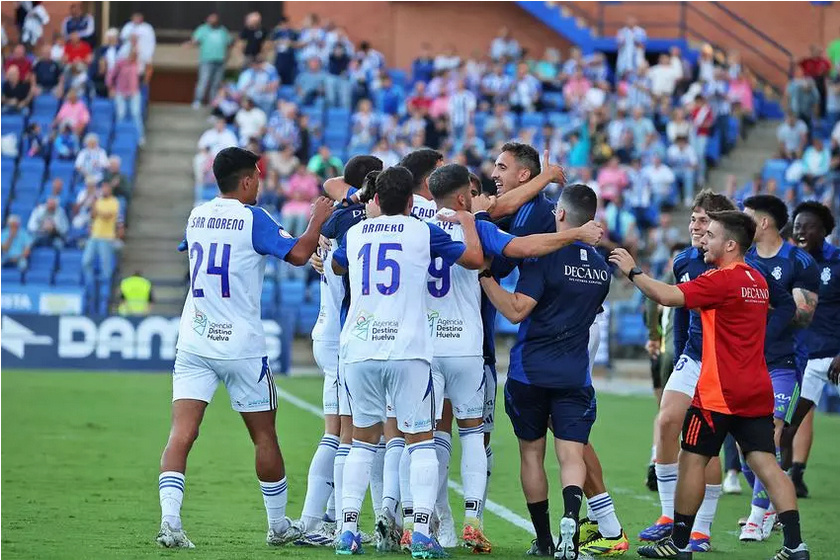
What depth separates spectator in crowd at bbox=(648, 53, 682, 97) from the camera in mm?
32603

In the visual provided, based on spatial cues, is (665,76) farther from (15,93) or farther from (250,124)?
(15,93)

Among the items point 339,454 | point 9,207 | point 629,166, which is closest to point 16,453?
point 339,454

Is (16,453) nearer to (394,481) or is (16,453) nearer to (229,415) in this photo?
(229,415)

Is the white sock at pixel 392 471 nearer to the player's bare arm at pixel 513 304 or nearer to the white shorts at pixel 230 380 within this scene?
the white shorts at pixel 230 380

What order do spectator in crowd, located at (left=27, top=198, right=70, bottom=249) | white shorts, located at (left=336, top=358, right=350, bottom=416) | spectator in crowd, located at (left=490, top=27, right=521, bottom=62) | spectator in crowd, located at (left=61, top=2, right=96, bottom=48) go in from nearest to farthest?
1. white shorts, located at (left=336, top=358, right=350, bottom=416)
2. spectator in crowd, located at (left=27, top=198, right=70, bottom=249)
3. spectator in crowd, located at (left=61, top=2, right=96, bottom=48)
4. spectator in crowd, located at (left=490, top=27, right=521, bottom=62)

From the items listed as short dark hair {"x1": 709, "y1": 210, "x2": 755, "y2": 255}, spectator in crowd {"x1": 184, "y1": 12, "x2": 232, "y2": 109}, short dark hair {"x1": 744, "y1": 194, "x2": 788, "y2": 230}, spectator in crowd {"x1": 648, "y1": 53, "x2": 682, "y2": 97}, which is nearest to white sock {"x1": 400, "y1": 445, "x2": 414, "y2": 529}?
short dark hair {"x1": 709, "y1": 210, "x2": 755, "y2": 255}

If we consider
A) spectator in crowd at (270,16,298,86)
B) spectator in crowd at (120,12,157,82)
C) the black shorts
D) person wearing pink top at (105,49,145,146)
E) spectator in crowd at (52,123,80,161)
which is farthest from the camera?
spectator in crowd at (270,16,298,86)

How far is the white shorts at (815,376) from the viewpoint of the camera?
12.3 m

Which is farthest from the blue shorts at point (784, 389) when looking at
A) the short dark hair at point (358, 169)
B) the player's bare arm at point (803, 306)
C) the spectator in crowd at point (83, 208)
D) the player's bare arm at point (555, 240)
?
the spectator in crowd at point (83, 208)

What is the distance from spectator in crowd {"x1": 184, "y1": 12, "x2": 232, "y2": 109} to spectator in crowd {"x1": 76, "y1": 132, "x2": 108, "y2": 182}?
4841mm

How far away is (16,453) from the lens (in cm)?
1355

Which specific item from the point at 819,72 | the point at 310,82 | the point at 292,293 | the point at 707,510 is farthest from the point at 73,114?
the point at 707,510

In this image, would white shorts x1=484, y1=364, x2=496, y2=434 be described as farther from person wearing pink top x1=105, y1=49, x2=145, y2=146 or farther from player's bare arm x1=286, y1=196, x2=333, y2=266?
person wearing pink top x1=105, y1=49, x2=145, y2=146

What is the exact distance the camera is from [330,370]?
9234mm
